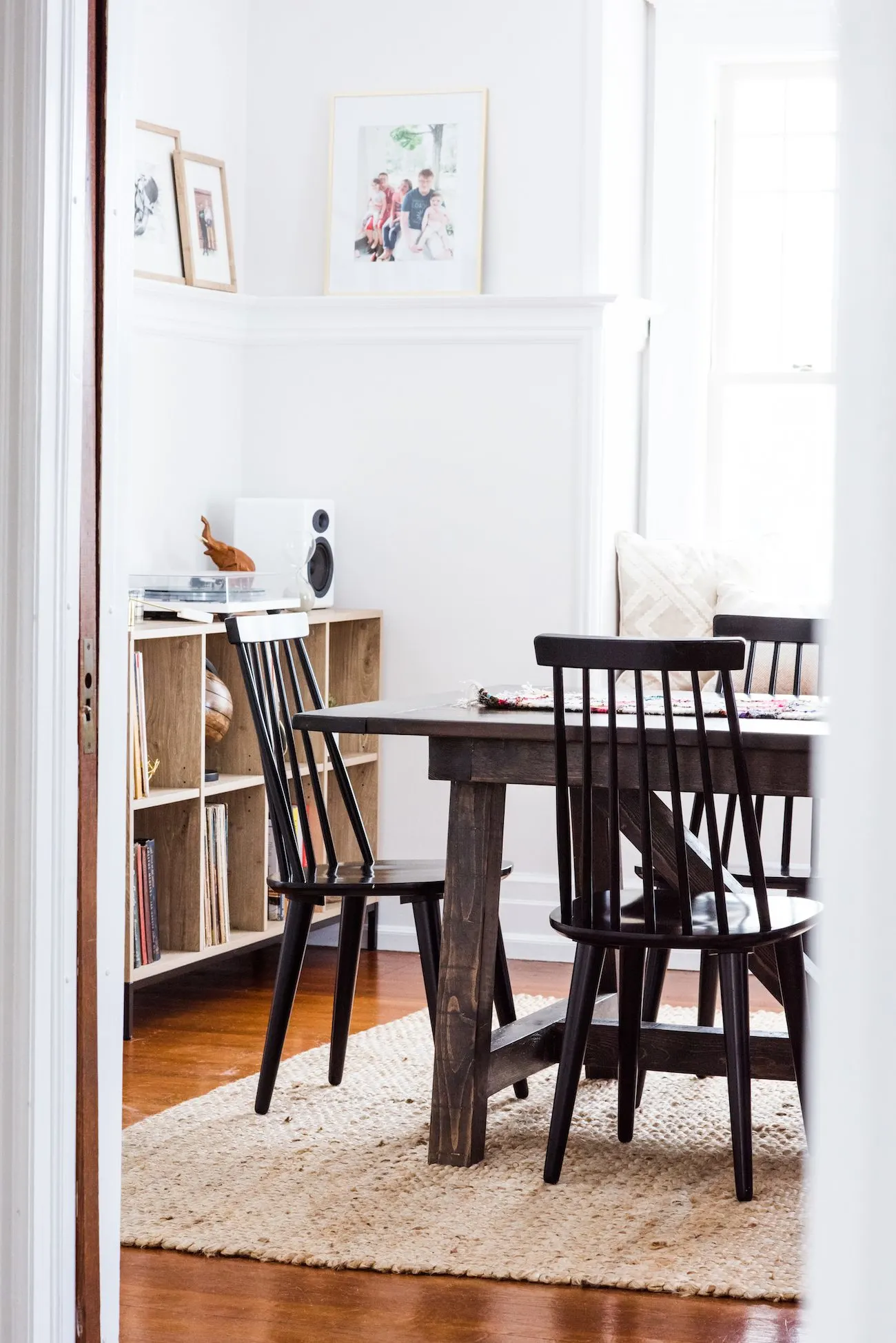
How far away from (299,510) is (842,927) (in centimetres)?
419

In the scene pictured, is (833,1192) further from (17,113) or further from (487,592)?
(487,592)

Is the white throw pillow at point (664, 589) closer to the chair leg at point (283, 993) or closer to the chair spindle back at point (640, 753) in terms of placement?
the chair leg at point (283, 993)

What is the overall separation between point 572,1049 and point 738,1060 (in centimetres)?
29

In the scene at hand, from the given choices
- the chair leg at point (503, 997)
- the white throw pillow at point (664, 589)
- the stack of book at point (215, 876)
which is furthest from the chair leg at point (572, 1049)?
the white throw pillow at point (664, 589)

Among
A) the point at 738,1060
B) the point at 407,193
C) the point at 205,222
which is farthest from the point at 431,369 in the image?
the point at 738,1060

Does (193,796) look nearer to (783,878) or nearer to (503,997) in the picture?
(503,997)

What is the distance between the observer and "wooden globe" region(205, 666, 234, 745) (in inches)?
160

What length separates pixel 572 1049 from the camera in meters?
2.71

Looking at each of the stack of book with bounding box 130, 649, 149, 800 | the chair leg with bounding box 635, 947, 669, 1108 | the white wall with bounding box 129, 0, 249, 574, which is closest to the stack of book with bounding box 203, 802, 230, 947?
the stack of book with bounding box 130, 649, 149, 800

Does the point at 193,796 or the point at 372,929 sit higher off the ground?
the point at 193,796

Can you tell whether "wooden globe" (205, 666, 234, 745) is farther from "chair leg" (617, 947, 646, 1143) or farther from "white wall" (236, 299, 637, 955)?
"chair leg" (617, 947, 646, 1143)

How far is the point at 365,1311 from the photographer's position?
7.13 feet

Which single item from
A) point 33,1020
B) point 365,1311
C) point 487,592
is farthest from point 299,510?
point 33,1020

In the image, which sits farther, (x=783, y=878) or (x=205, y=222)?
(x=205, y=222)
